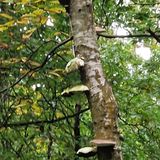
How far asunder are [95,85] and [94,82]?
0.02 meters

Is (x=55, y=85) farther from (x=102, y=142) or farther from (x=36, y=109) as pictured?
(x=102, y=142)

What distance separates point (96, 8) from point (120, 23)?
1.60ft

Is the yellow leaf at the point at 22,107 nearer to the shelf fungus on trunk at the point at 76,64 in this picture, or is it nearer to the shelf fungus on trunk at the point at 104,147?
the shelf fungus on trunk at the point at 76,64

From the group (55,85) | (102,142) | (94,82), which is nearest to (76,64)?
(94,82)

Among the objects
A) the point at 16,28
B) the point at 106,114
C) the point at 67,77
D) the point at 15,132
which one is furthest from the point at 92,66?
the point at 15,132

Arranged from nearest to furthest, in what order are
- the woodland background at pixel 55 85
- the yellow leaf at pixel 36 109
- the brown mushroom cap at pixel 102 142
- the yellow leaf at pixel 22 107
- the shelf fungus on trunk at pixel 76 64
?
the brown mushroom cap at pixel 102 142 → the shelf fungus on trunk at pixel 76 64 → the woodland background at pixel 55 85 → the yellow leaf at pixel 22 107 → the yellow leaf at pixel 36 109

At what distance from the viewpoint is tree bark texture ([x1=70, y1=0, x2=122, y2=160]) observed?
1.60 metres

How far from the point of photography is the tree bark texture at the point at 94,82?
1.60 m

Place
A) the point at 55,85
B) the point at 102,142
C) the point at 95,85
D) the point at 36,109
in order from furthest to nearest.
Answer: the point at 36,109 < the point at 55,85 < the point at 95,85 < the point at 102,142

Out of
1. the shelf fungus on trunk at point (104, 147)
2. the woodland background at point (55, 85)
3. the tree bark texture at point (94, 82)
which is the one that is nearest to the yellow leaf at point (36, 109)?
the woodland background at point (55, 85)

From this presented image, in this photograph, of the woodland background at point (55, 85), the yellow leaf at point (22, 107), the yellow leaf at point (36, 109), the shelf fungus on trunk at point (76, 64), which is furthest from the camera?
the yellow leaf at point (36, 109)

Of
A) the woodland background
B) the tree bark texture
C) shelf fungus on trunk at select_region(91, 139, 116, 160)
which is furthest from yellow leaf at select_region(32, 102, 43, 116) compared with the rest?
shelf fungus on trunk at select_region(91, 139, 116, 160)

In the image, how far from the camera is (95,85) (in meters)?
1.71

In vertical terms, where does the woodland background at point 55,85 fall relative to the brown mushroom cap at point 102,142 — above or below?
above
